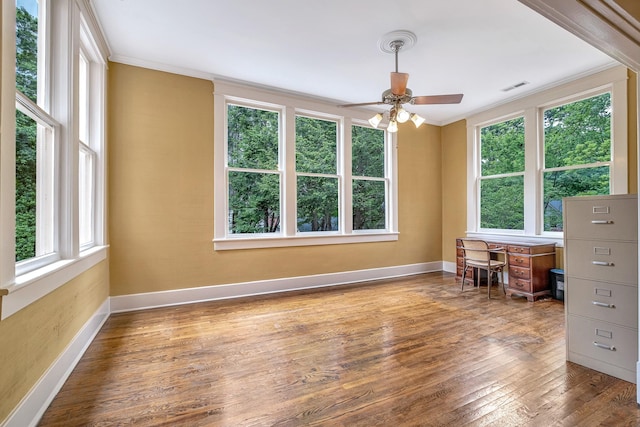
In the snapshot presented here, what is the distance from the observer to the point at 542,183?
449 cm

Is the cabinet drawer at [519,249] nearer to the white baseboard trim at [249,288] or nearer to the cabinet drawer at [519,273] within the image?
the cabinet drawer at [519,273]

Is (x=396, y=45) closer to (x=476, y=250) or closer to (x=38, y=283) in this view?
(x=476, y=250)

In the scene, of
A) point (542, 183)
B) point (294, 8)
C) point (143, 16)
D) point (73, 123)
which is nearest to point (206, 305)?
point (73, 123)

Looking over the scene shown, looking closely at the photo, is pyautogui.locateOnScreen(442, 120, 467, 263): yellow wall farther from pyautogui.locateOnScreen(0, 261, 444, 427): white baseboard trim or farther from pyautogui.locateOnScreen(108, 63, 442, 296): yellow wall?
pyautogui.locateOnScreen(108, 63, 442, 296): yellow wall

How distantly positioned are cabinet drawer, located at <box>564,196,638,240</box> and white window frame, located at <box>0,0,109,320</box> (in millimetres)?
3599

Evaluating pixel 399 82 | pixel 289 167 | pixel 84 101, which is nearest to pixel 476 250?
pixel 399 82

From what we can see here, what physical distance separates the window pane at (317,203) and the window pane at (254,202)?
0.40 metres

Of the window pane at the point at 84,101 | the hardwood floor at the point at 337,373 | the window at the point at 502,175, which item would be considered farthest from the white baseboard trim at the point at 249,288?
the window pane at the point at 84,101

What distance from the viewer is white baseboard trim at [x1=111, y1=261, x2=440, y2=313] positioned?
3.66m

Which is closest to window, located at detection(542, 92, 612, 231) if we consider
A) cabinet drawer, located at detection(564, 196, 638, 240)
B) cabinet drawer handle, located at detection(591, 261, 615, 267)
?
cabinet drawer, located at detection(564, 196, 638, 240)

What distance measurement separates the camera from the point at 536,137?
4496 millimetres

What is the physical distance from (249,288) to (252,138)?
2.16 metres

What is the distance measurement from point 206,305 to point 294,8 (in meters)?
3.44

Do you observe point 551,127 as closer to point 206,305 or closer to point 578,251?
point 578,251
